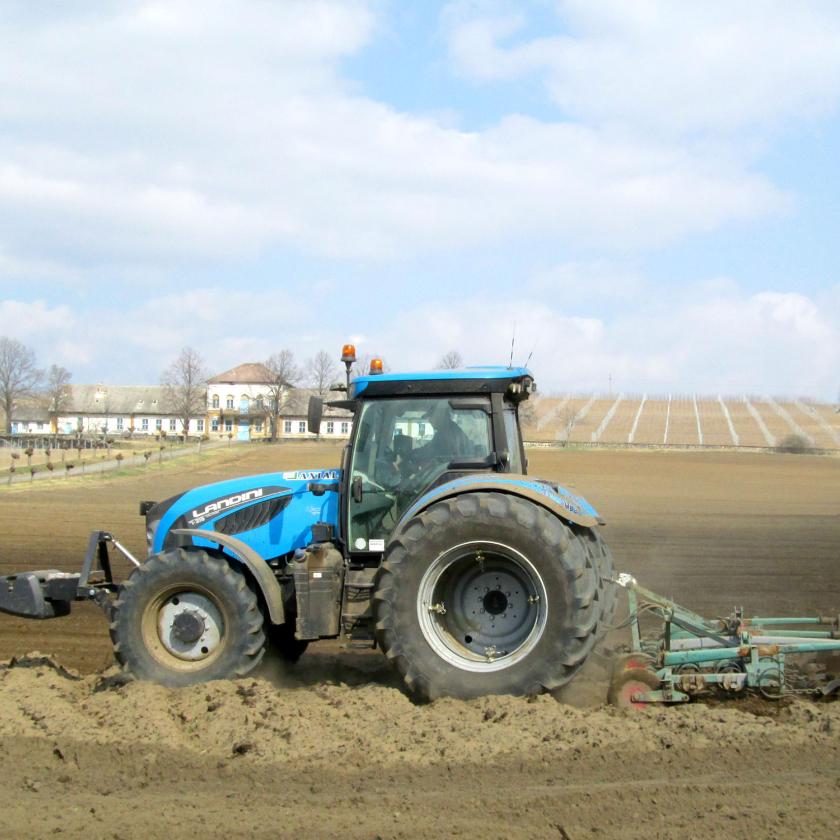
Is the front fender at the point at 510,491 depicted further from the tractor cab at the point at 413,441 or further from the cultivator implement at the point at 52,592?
the cultivator implement at the point at 52,592

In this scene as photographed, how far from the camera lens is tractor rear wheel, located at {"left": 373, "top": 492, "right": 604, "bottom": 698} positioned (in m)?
5.73

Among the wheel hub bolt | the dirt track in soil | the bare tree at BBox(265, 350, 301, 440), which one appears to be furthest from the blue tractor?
the bare tree at BBox(265, 350, 301, 440)

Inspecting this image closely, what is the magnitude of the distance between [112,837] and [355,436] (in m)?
3.13

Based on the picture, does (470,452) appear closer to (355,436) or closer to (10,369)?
(355,436)

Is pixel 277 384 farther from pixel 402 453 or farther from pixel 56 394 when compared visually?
pixel 402 453

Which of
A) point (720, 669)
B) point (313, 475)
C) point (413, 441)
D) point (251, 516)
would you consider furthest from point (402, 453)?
point (720, 669)

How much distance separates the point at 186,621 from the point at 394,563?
159cm

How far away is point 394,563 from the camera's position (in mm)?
5918

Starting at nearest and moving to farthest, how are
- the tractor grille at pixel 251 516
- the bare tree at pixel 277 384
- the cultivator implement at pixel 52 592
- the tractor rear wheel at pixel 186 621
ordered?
the tractor rear wheel at pixel 186 621 → the cultivator implement at pixel 52 592 → the tractor grille at pixel 251 516 → the bare tree at pixel 277 384

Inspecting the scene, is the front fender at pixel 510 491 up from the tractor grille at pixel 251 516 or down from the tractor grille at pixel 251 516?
up

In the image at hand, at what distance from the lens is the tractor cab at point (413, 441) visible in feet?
21.4

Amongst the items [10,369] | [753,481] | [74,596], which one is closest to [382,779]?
[74,596]

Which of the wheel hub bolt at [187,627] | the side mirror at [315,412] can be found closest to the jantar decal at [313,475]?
the side mirror at [315,412]

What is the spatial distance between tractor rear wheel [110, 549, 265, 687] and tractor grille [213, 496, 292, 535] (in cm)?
51
